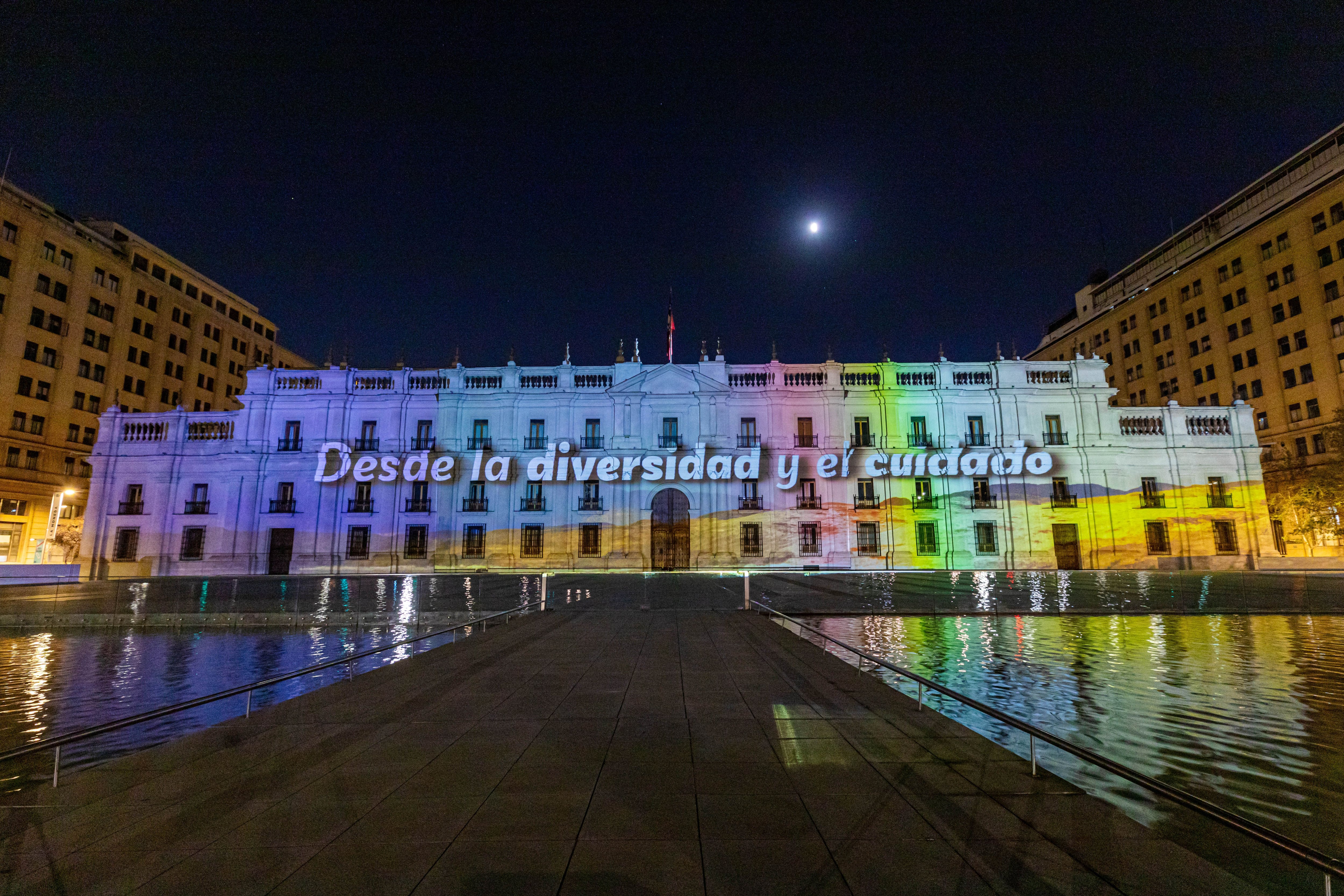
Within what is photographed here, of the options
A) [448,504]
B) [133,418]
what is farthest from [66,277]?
[448,504]

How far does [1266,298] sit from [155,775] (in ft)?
210

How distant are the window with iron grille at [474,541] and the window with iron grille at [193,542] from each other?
51.1ft

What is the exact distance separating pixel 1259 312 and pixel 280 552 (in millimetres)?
69099

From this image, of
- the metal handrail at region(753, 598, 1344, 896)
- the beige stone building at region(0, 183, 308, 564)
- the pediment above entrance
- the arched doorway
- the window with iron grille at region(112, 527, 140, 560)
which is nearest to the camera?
the metal handrail at region(753, 598, 1344, 896)

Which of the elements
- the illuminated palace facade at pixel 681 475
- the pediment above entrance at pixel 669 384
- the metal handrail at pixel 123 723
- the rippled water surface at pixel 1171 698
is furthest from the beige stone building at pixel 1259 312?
the metal handrail at pixel 123 723

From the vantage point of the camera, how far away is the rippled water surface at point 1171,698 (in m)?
5.57

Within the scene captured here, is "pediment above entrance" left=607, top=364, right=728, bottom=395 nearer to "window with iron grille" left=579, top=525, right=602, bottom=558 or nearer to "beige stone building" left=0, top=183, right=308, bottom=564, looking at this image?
"window with iron grille" left=579, top=525, right=602, bottom=558

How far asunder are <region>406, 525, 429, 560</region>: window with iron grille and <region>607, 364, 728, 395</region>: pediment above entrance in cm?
1426

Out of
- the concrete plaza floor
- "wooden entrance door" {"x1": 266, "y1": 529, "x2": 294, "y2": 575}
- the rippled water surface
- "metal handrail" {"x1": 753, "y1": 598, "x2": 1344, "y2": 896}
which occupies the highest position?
"wooden entrance door" {"x1": 266, "y1": 529, "x2": 294, "y2": 575}

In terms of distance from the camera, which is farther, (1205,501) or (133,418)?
(133,418)

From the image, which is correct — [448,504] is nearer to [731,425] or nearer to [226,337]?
[731,425]

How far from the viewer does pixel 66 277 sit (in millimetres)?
48375

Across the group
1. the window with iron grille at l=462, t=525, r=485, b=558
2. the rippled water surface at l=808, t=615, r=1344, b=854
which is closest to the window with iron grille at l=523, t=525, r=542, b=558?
the window with iron grille at l=462, t=525, r=485, b=558

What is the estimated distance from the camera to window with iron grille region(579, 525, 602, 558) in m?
38.7
